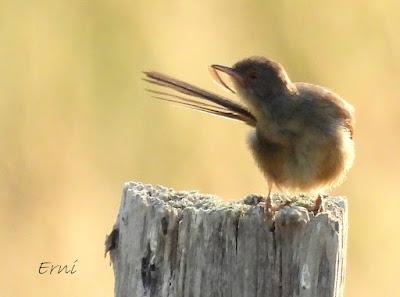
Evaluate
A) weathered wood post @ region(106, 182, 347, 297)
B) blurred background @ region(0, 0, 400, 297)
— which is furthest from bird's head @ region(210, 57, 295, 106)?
blurred background @ region(0, 0, 400, 297)

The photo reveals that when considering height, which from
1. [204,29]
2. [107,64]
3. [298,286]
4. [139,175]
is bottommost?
[298,286]

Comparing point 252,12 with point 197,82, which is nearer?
point 197,82

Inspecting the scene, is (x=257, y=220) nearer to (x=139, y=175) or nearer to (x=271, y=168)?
(x=271, y=168)

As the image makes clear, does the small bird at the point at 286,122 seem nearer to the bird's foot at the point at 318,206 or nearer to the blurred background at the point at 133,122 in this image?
the bird's foot at the point at 318,206

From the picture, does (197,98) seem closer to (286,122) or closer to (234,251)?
(286,122)

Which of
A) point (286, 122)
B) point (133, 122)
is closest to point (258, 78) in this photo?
point (286, 122)
